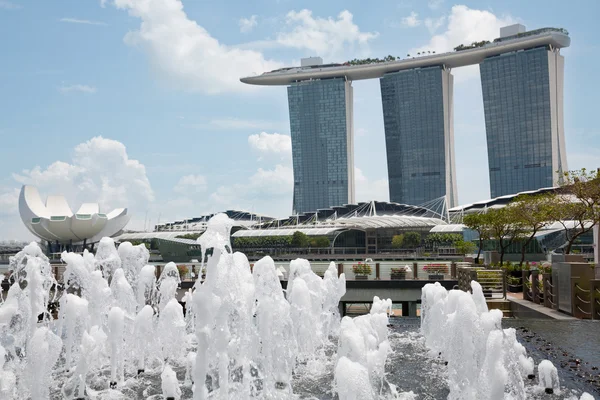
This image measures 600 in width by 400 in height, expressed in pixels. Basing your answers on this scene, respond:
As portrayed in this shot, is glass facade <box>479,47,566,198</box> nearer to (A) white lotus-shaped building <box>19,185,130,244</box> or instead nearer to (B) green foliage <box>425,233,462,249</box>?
(B) green foliage <box>425,233,462,249</box>

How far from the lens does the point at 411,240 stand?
74125mm

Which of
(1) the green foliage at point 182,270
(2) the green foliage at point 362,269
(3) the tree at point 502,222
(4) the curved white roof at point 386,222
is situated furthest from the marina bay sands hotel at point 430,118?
(1) the green foliage at point 182,270

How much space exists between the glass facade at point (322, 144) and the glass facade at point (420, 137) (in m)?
8.19

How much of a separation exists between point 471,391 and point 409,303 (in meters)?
17.1

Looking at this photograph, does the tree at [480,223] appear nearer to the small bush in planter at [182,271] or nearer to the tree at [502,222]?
the tree at [502,222]

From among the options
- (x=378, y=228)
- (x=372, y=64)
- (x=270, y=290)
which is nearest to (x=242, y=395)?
(x=270, y=290)

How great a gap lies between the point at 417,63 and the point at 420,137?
41.9 ft

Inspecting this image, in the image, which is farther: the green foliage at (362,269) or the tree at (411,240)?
the tree at (411,240)

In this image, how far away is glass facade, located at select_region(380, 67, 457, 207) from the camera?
324 feet

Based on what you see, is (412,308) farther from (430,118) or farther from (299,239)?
(430,118)

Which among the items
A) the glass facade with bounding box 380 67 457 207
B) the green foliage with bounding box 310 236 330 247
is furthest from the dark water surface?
the glass facade with bounding box 380 67 457 207

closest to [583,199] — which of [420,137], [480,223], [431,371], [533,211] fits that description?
[533,211]

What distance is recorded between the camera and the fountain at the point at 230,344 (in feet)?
25.7

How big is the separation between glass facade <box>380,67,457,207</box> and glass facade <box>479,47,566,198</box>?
23.0 ft
